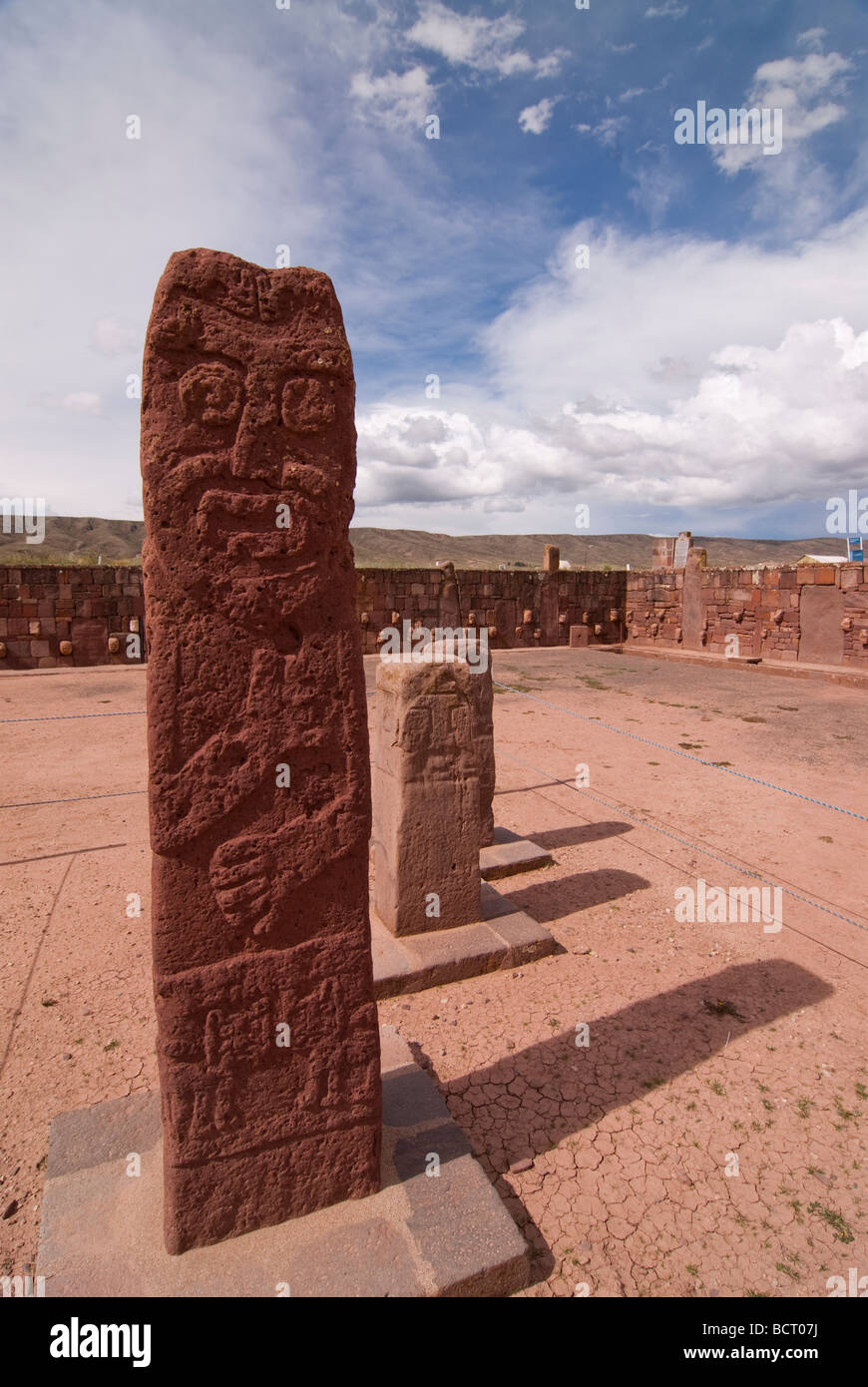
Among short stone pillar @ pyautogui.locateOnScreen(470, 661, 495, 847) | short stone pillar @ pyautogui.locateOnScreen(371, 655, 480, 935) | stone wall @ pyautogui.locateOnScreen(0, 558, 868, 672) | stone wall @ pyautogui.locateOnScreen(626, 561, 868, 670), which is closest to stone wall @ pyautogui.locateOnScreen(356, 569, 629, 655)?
stone wall @ pyautogui.locateOnScreen(0, 558, 868, 672)

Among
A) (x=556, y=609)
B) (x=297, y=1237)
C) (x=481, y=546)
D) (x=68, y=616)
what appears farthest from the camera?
(x=481, y=546)

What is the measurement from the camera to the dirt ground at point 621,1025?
230 cm

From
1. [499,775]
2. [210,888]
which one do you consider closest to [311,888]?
[210,888]

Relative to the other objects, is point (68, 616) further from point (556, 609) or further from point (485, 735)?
point (485, 735)

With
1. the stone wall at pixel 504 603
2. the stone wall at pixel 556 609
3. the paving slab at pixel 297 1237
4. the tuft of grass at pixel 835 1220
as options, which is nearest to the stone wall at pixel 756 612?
the stone wall at pixel 556 609

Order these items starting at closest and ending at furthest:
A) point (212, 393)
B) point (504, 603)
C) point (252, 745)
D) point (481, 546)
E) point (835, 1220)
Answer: point (212, 393)
point (252, 745)
point (835, 1220)
point (504, 603)
point (481, 546)

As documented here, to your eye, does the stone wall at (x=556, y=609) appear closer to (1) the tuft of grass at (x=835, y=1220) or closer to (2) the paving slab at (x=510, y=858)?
(2) the paving slab at (x=510, y=858)

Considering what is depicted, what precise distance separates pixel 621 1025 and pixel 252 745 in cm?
240

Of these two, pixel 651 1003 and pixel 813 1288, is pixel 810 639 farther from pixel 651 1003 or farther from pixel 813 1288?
pixel 813 1288

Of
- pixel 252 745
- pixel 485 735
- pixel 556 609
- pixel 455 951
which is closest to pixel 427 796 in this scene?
pixel 455 951

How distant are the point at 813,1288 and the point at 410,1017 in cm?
178

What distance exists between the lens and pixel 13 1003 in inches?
133

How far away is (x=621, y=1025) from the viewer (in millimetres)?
3277

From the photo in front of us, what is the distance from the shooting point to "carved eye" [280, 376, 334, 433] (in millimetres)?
1766
